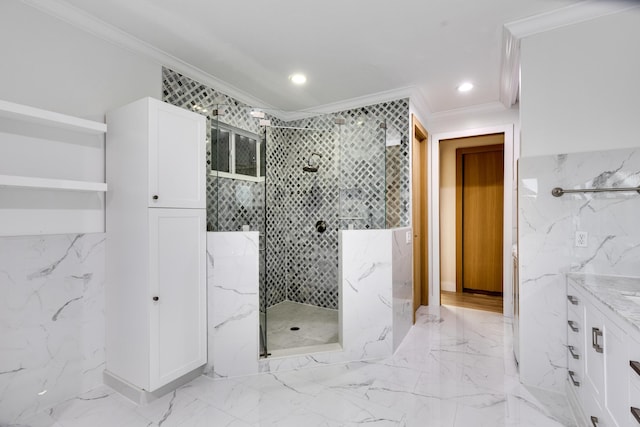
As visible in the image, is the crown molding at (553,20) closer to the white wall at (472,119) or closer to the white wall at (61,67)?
the white wall at (472,119)

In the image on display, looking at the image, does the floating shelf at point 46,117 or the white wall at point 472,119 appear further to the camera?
the white wall at point 472,119

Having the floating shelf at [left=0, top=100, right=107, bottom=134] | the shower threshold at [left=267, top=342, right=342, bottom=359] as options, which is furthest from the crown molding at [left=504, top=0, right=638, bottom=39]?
the floating shelf at [left=0, top=100, right=107, bottom=134]

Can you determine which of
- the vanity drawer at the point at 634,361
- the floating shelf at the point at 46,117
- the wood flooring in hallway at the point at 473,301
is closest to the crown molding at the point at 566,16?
the vanity drawer at the point at 634,361

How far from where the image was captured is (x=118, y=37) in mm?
2186

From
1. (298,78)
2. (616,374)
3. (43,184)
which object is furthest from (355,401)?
(298,78)

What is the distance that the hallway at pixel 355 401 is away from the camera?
1783 mm

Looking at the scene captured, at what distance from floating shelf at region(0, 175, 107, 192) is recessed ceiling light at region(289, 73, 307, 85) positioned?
1.88 metres

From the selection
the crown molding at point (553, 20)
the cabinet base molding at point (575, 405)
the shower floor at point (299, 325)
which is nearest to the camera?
the cabinet base molding at point (575, 405)

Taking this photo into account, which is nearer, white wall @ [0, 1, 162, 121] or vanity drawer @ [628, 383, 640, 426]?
vanity drawer @ [628, 383, 640, 426]

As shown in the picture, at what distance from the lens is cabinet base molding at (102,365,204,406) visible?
6.38 feet

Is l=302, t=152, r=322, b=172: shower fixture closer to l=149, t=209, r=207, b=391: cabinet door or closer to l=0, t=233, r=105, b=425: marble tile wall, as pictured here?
l=149, t=209, r=207, b=391: cabinet door

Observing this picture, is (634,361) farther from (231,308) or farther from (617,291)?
(231,308)

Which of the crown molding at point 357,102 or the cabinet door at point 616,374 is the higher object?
the crown molding at point 357,102

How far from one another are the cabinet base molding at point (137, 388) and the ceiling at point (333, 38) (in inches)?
95.9
